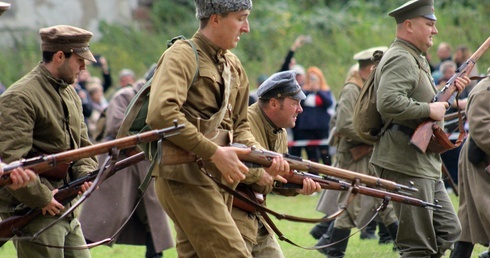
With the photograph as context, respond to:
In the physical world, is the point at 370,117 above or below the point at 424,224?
above

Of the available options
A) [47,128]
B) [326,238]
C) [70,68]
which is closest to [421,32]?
[70,68]

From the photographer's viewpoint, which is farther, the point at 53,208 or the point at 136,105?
the point at 53,208

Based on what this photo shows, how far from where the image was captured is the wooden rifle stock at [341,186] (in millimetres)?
7242

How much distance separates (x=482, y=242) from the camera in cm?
913

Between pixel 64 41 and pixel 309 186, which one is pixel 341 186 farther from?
pixel 64 41

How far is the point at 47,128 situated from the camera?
23.3 ft

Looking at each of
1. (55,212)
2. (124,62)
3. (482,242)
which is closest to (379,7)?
(124,62)

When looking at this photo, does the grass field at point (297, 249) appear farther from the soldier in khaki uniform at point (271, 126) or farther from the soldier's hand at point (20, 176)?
the soldier's hand at point (20, 176)

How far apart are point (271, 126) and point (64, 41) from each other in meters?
1.62

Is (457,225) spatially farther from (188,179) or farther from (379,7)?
(379,7)

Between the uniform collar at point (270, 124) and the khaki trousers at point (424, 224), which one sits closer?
the uniform collar at point (270, 124)

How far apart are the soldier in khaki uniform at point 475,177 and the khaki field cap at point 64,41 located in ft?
11.3

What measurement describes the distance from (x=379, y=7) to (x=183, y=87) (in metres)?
21.7

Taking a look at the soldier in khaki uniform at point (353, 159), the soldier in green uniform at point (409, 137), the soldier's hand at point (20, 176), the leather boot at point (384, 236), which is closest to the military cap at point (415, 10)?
the soldier in green uniform at point (409, 137)
